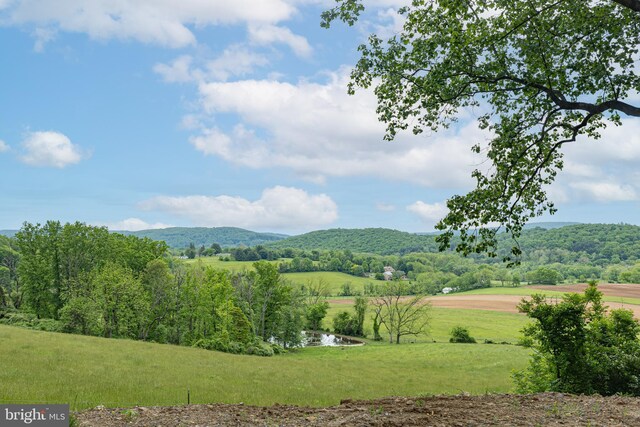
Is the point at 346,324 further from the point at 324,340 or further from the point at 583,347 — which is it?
the point at 583,347

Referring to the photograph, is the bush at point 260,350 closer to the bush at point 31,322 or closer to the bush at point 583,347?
the bush at point 31,322

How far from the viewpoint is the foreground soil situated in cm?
840

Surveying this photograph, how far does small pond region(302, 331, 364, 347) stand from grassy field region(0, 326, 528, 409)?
32.3 meters

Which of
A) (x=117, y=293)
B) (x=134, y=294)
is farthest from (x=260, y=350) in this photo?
(x=117, y=293)

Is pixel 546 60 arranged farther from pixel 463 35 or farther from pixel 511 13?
pixel 463 35

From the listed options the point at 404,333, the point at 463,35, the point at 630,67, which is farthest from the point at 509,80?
the point at 404,333

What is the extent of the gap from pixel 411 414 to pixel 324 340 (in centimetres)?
7504

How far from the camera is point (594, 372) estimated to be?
1296 centimetres

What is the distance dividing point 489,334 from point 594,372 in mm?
73886

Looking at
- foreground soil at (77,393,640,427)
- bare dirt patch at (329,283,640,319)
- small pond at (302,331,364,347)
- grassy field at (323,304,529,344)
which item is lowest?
small pond at (302,331,364,347)

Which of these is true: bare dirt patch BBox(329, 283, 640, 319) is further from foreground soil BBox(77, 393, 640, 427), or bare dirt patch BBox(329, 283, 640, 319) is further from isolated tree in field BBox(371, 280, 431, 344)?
foreground soil BBox(77, 393, 640, 427)

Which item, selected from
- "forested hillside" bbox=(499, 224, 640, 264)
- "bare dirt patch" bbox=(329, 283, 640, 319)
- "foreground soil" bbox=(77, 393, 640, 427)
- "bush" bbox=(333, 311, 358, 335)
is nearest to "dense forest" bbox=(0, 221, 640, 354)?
"bush" bbox=(333, 311, 358, 335)

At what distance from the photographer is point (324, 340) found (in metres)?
81.4

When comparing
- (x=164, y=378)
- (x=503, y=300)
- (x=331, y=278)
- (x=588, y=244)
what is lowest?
(x=503, y=300)
